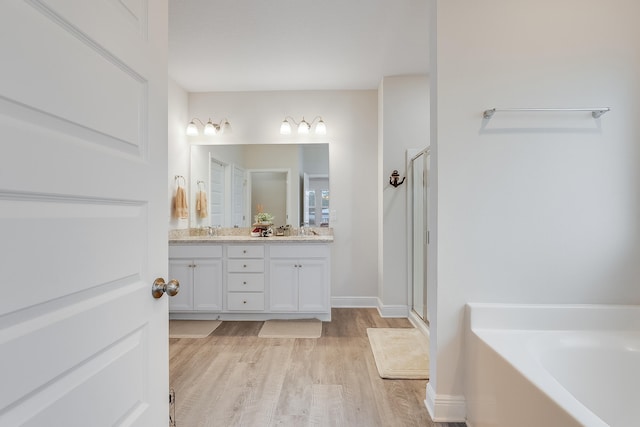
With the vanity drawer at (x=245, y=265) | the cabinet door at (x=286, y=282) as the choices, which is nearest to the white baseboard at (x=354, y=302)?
the cabinet door at (x=286, y=282)

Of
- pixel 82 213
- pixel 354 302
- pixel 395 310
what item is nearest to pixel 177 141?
pixel 354 302

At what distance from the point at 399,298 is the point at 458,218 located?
1963 millimetres

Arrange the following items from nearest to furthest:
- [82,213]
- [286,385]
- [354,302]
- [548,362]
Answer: [82,213]
[548,362]
[286,385]
[354,302]

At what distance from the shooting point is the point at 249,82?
3680 mm

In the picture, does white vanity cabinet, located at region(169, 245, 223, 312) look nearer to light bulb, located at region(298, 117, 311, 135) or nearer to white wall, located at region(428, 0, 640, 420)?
light bulb, located at region(298, 117, 311, 135)

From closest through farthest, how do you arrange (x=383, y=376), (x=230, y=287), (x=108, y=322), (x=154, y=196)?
(x=108, y=322), (x=154, y=196), (x=383, y=376), (x=230, y=287)

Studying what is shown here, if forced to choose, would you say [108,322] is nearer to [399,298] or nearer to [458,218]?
[458,218]

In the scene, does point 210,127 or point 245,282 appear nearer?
point 245,282

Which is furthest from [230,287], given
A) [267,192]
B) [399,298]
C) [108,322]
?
[108,322]

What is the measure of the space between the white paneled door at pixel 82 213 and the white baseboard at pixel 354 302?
2.99m

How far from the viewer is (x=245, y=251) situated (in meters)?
3.42

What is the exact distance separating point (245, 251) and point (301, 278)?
629mm

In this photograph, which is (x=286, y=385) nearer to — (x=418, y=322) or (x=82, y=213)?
(x=418, y=322)

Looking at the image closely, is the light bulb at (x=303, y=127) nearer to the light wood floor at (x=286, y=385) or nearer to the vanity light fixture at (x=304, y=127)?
the vanity light fixture at (x=304, y=127)
